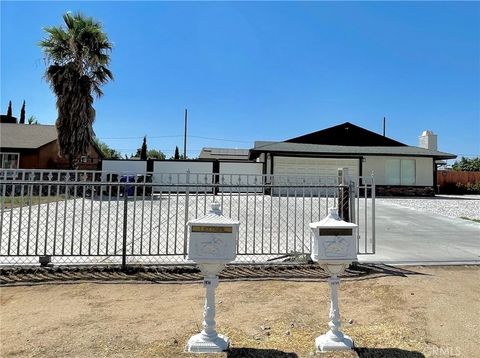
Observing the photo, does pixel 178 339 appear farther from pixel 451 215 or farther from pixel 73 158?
pixel 73 158

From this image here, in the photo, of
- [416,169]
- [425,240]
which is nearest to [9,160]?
[425,240]

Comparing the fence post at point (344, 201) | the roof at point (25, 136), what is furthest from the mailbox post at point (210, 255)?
the roof at point (25, 136)

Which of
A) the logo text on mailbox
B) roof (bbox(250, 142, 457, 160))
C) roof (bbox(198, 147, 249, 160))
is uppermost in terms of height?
roof (bbox(198, 147, 249, 160))

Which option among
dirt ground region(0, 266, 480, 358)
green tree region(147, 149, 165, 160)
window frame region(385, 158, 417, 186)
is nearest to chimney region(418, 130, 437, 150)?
window frame region(385, 158, 417, 186)

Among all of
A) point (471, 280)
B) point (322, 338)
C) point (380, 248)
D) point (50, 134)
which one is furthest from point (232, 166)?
point (322, 338)

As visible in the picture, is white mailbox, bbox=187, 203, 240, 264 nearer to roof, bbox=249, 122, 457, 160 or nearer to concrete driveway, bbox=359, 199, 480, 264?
concrete driveway, bbox=359, 199, 480, 264

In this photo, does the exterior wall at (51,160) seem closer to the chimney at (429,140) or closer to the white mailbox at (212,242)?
the white mailbox at (212,242)

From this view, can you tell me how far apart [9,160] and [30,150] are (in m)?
1.71

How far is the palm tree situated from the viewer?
19.6 metres

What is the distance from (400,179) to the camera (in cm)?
2520

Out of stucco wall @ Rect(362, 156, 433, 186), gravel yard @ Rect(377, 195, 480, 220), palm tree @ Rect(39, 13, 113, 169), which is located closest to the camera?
gravel yard @ Rect(377, 195, 480, 220)

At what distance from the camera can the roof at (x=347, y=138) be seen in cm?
2811

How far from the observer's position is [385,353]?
3092 millimetres

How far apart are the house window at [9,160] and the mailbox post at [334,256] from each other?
25174 mm
